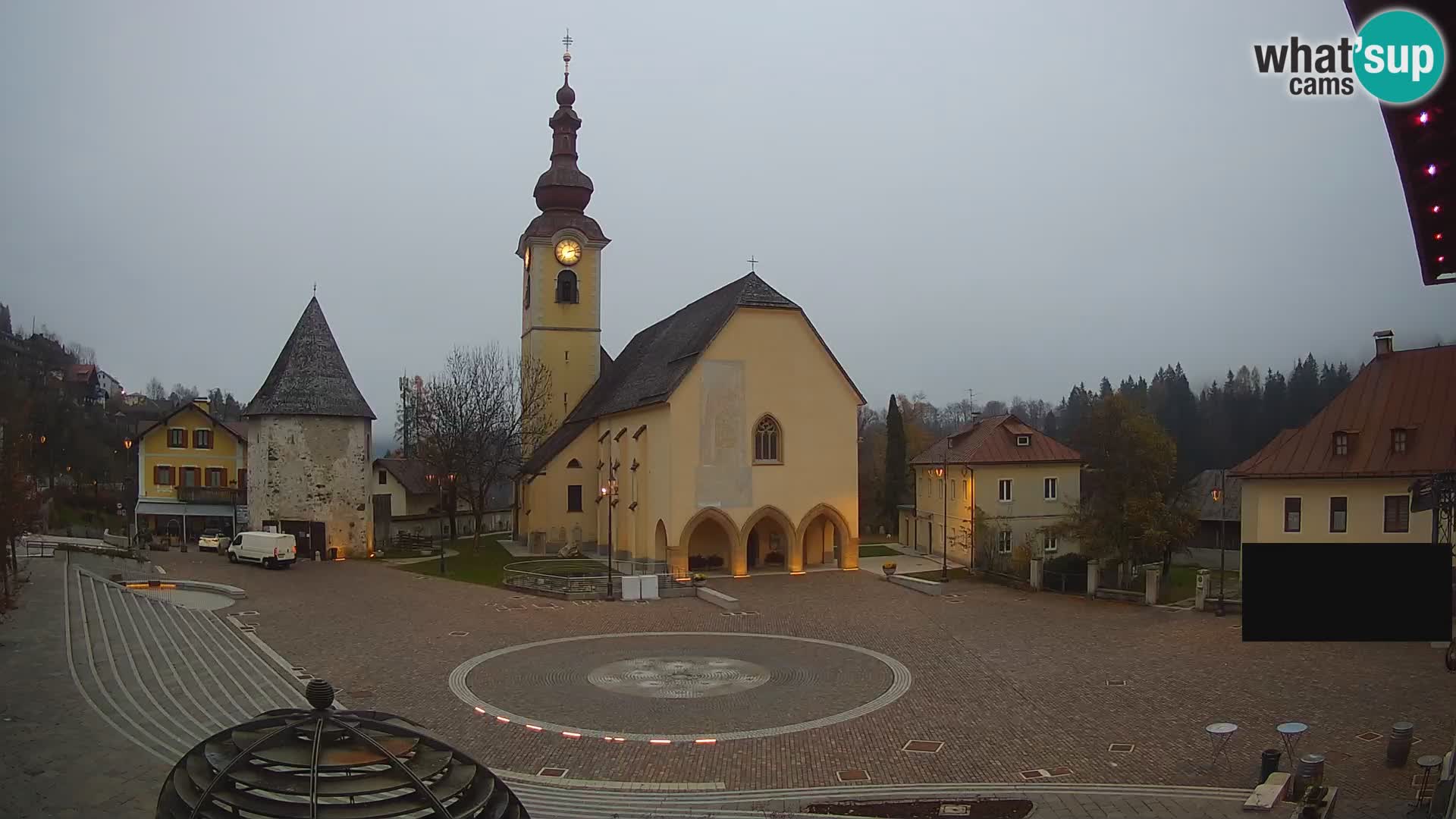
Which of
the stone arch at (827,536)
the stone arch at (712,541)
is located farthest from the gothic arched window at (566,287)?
the stone arch at (827,536)

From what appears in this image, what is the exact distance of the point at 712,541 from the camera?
37156 mm

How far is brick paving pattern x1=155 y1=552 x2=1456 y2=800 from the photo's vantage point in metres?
13.3

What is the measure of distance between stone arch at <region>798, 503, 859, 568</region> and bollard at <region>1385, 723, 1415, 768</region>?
23.8m

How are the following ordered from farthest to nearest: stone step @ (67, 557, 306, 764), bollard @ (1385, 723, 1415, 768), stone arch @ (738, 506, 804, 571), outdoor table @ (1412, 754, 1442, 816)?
stone arch @ (738, 506, 804, 571)
stone step @ (67, 557, 306, 764)
bollard @ (1385, 723, 1415, 768)
outdoor table @ (1412, 754, 1442, 816)

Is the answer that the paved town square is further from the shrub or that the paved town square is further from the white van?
the white van

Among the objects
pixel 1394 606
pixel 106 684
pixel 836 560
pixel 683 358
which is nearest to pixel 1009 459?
pixel 836 560

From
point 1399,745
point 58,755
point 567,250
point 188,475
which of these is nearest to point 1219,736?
point 1399,745

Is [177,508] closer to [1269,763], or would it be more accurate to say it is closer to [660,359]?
[660,359]

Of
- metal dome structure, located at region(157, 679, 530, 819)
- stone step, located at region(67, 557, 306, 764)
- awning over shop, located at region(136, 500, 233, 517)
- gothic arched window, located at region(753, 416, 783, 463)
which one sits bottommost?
stone step, located at region(67, 557, 306, 764)

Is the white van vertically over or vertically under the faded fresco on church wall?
under

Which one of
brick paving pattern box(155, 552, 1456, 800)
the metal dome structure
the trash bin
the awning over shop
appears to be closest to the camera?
the metal dome structure

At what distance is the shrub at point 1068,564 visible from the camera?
3266cm
